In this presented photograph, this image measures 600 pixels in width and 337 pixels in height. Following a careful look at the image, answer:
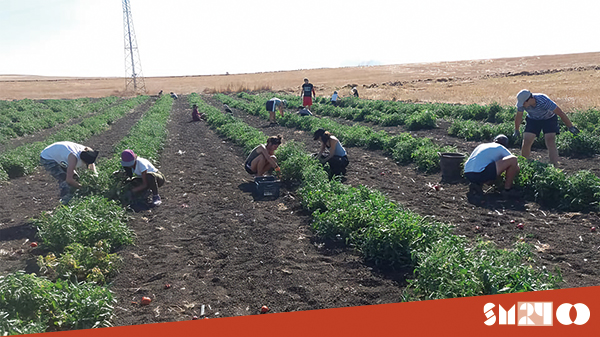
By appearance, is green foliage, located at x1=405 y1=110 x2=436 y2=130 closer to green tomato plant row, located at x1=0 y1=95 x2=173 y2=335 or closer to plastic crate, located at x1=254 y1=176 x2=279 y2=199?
plastic crate, located at x1=254 y1=176 x2=279 y2=199

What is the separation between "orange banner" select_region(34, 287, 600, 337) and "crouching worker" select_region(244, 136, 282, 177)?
5.07m

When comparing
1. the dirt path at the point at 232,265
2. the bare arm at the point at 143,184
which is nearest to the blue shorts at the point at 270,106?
the dirt path at the point at 232,265

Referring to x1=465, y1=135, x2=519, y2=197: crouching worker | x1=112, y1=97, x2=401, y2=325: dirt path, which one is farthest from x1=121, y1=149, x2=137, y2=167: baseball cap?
x1=465, y1=135, x2=519, y2=197: crouching worker

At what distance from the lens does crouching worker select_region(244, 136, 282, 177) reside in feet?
28.8

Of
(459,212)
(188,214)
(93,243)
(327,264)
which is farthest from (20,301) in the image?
(459,212)

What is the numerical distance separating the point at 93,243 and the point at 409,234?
433cm

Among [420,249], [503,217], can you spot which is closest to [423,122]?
[503,217]

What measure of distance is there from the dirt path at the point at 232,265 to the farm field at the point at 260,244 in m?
0.01

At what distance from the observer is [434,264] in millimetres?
4199

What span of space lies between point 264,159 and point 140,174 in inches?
99.1

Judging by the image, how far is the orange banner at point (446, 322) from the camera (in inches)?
145

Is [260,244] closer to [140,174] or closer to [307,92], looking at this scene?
[140,174]

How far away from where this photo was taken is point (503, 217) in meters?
6.57

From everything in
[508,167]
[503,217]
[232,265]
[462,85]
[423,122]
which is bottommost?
[232,265]
